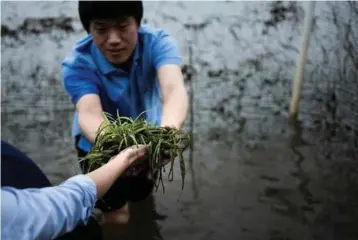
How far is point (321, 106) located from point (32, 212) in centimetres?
549

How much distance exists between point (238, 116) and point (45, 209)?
4.92 meters

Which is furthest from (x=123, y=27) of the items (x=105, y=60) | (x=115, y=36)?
(x=105, y=60)

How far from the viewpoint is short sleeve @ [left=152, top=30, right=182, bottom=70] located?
3135 mm

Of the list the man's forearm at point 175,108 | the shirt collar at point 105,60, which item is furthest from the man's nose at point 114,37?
the man's forearm at point 175,108

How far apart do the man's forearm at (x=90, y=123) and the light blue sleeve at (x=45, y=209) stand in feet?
2.97

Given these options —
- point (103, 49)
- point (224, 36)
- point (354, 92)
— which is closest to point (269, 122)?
point (354, 92)

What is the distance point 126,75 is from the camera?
3225mm

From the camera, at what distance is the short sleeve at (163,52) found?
10.3 ft

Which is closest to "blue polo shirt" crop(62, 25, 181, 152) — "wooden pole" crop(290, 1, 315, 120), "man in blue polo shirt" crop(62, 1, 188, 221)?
"man in blue polo shirt" crop(62, 1, 188, 221)

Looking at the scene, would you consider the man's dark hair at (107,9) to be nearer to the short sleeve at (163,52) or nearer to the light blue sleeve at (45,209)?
the short sleeve at (163,52)

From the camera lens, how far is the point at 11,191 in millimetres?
1604

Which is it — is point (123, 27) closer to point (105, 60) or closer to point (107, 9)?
point (107, 9)

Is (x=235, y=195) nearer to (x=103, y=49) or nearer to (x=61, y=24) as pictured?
(x=103, y=49)

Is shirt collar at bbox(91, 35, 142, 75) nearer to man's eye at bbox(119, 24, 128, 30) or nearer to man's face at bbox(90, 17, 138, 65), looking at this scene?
man's face at bbox(90, 17, 138, 65)
